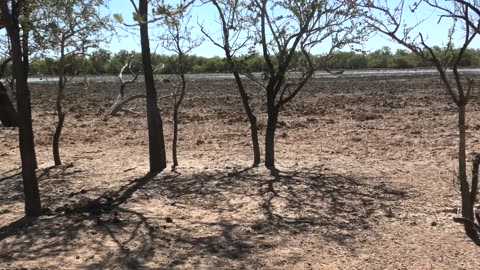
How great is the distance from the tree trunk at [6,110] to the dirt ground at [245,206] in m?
0.93

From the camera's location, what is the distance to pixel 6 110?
30.2ft

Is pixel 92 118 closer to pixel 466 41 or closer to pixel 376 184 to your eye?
pixel 376 184

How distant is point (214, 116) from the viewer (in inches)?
795

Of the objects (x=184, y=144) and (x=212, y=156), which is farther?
(x=184, y=144)

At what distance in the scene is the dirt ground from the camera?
5387 millimetres

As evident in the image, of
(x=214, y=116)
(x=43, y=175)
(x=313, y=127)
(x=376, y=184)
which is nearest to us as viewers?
(x=376, y=184)

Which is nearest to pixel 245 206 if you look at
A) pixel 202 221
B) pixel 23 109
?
pixel 202 221

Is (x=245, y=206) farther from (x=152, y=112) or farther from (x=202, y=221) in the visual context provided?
(x=152, y=112)

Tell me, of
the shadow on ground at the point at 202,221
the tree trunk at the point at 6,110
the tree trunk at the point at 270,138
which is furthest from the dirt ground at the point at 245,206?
the tree trunk at the point at 6,110

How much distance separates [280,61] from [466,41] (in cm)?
416

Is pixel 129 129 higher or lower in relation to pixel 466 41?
lower

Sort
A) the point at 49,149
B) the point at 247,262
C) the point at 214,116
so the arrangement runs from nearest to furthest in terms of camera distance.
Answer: the point at 247,262 < the point at 49,149 < the point at 214,116

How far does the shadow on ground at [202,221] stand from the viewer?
545 centimetres

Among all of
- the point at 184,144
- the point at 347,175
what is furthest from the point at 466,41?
the point at 184,144
